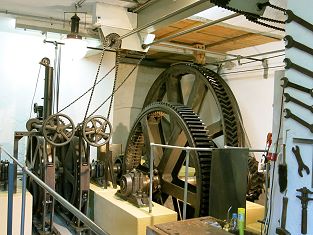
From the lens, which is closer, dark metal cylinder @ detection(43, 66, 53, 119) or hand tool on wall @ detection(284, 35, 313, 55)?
hand tool on wall @ detection(284, 35, 313, 55)

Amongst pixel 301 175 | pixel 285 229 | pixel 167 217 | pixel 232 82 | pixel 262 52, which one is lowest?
pixel 167 217

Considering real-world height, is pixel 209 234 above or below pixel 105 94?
below

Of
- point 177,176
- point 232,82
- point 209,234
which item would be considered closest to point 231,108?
point 232,82

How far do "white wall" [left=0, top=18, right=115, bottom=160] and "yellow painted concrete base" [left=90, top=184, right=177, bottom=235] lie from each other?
1.80m

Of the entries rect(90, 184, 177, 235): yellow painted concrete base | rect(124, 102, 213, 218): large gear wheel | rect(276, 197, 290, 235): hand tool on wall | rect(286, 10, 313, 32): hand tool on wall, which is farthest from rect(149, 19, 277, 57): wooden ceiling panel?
rect(276, 197, 290, 235): hand tool on wall

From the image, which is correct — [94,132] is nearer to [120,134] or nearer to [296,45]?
[120,134]

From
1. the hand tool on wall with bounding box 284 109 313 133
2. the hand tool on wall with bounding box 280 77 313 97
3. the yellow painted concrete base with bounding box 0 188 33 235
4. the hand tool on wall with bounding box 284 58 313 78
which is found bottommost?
the yellow painted concrete base with bounding box 0 188 33 235

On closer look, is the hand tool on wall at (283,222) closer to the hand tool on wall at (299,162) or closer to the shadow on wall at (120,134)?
the hand tool on wall at (299,162)

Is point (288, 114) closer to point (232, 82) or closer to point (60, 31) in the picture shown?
point (60, 31)

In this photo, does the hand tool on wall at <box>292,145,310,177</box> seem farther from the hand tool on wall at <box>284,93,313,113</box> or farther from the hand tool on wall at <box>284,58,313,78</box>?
the hand tool on wall at <box>284,58,313,78</box>

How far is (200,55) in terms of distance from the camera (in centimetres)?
566

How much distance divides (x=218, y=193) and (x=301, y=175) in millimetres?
1520

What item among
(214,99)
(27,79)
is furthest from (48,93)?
(214,99)

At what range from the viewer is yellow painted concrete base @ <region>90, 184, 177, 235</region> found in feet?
10.6
